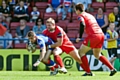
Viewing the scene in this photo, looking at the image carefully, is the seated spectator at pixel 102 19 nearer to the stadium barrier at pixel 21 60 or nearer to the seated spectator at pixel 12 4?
the stadium barrier at pixel 21 60

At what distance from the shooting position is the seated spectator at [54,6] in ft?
71.7

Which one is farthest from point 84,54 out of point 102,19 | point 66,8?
point 66,8

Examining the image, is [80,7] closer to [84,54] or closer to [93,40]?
[93,40]

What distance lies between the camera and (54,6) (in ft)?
72.4

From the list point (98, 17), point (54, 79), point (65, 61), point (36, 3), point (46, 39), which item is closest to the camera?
point (54, 79)

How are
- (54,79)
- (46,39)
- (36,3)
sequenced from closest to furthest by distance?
(54,79) → (46,39) → (36,3)

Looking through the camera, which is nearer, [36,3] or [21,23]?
[21,23]

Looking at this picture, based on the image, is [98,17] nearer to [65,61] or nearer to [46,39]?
[65,61]

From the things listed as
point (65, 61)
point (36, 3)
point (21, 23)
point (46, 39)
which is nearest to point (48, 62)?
point (46, 39)

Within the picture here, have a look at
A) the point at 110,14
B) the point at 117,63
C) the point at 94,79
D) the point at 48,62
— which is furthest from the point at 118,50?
the point at 94,79

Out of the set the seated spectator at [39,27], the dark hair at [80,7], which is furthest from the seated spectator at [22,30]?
the dark hair at [80,7]

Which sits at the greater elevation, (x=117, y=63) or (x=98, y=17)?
(x=98, y=17)

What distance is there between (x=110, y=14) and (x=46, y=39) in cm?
649

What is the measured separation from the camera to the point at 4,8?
72.2ft
